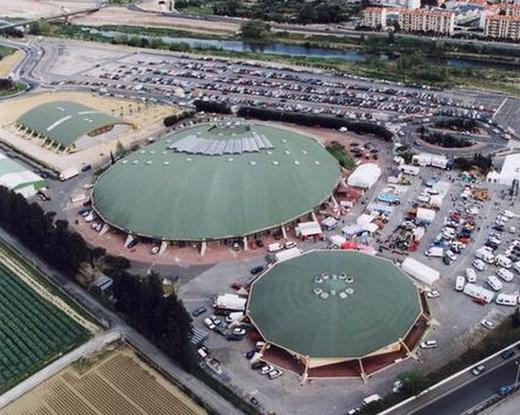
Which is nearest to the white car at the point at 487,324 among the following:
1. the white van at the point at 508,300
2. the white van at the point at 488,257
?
the white van at the point at 508,300

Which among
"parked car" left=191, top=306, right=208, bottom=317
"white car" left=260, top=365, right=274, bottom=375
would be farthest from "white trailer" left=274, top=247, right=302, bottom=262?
"white car" left=260, top=365, right=274, bottom=375

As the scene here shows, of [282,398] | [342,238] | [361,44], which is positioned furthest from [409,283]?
[361,44]

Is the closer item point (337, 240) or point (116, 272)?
point (116, 272)

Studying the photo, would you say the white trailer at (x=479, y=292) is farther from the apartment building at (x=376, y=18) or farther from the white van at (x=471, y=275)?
the apartment building at (x=376, y=18)

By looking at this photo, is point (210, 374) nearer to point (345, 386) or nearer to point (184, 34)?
point (345, 386)

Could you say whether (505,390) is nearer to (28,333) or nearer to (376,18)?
(28,333)

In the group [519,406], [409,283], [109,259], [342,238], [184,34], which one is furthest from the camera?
[184,34]

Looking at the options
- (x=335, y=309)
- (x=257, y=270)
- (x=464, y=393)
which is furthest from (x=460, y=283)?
(x=257, y=270)
